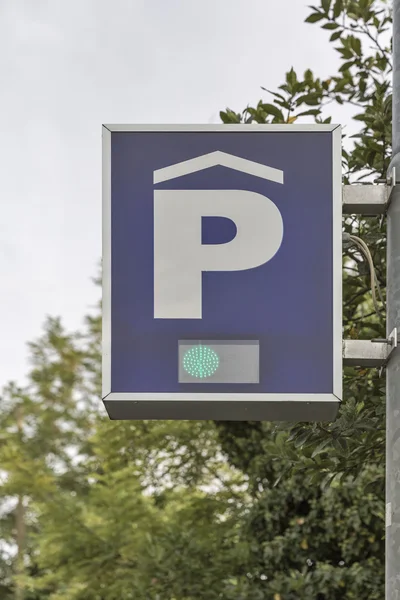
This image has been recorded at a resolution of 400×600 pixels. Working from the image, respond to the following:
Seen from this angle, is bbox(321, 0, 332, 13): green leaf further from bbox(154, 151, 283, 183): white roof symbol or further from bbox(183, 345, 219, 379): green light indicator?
bbox(183, 345, 219, 379): green light indicator

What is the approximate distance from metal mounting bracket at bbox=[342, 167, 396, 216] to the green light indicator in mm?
940

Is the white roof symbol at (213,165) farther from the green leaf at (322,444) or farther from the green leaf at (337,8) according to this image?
the green leaf at (337,8)

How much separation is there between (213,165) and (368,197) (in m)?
0.70

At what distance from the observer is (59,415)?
1625 inches

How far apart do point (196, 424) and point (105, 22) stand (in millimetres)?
11199

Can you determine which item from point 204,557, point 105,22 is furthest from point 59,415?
point 105,22

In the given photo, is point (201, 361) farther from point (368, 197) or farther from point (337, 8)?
point (337, 8)

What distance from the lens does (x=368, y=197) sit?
167 inches

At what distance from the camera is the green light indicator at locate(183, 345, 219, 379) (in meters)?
3.95

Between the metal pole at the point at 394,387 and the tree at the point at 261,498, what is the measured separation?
1855mm

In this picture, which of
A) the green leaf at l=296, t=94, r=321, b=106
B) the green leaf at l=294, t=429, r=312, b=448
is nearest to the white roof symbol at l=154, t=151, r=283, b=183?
the green leaf at l=294, t=429, r=312, b=448

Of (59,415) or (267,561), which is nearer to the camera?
(267,561)

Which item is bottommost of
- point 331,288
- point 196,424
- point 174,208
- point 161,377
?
point 196,424

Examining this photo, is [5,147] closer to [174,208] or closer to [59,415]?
[174,208]
